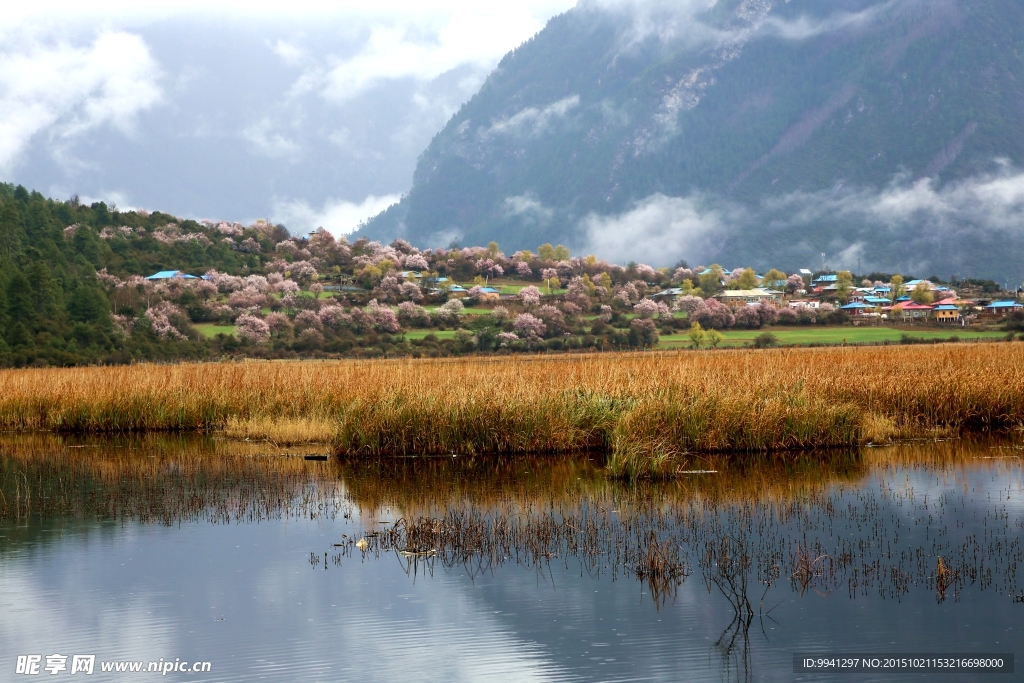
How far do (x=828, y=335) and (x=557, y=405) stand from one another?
7975cm

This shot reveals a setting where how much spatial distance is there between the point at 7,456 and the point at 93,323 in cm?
5370

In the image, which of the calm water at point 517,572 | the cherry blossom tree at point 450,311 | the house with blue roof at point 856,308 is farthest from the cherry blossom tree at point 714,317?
the calm water at point 517,572

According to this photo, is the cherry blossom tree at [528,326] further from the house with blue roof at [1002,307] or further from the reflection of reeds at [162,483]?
the reflection of reeds at [162,483]

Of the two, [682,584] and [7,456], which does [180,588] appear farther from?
[7,456]

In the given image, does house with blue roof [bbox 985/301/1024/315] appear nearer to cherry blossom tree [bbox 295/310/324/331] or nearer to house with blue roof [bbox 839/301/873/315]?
house with blue roof [bbox 839/301/873/315]

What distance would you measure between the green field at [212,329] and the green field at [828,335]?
34473mm

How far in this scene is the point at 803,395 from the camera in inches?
925

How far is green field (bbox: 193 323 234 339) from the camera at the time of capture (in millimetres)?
87781

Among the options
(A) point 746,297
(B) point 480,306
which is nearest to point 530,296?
(B) point 480,306

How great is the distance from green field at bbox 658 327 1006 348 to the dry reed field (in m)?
53.6

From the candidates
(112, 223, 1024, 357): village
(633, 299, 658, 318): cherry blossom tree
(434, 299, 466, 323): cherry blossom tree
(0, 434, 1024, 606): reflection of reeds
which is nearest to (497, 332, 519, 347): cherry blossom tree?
(112, 223, 1024, 357): village

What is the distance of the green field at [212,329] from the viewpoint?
8778 cm

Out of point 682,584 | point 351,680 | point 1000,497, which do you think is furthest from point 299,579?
point 1000,497

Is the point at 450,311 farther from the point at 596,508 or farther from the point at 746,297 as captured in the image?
the point at 596,508
